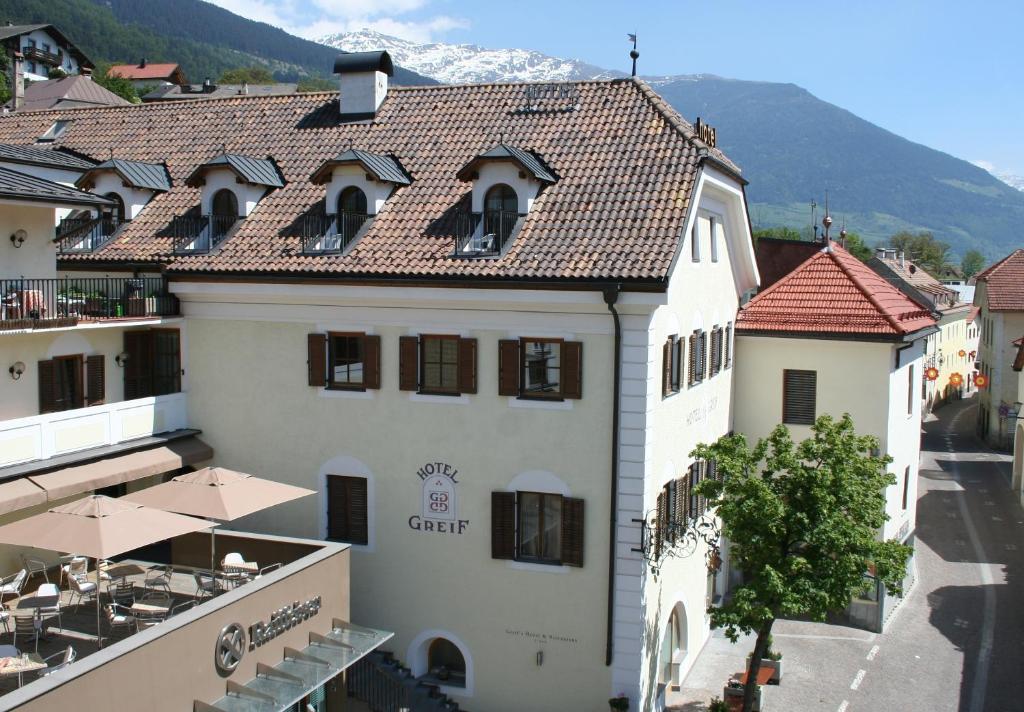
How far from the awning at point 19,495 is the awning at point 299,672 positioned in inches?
202

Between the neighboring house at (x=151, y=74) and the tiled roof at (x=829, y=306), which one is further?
the neighboring house at (x=151, y=74)

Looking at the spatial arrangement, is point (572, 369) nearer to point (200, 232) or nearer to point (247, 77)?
point (200, 232)

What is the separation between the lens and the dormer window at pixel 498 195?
21000 millimetres

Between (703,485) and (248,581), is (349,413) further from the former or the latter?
(703,485)

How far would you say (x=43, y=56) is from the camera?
128375mm

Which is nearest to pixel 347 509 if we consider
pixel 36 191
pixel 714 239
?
pixel 36 191

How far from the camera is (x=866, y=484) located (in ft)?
66.0

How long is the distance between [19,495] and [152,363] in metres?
6.11

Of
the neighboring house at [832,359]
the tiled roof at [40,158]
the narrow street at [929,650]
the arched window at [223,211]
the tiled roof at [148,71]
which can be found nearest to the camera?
the tiled roof at [40,158]

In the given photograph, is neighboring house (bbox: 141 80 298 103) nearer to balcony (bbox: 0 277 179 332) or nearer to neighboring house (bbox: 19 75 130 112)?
neighboring house (bbox: 19 75 130 112)

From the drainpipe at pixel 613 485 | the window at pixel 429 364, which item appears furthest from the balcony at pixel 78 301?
the drainpipe at pixel 613 485

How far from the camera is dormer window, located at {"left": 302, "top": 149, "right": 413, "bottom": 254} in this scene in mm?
22203

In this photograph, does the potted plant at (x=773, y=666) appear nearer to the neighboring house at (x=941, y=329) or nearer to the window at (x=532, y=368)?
the window at (x=532, y=368)

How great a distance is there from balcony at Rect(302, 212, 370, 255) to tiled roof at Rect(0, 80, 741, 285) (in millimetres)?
279
